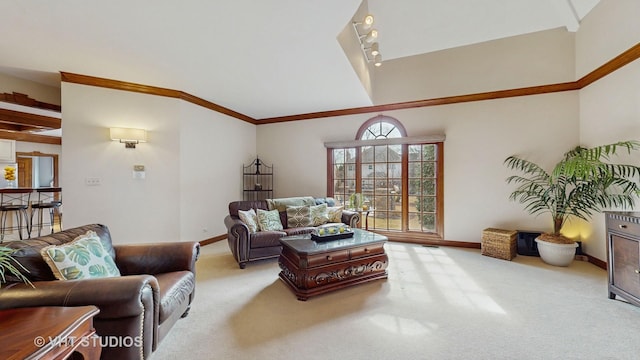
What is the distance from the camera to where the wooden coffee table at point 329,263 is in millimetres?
2537

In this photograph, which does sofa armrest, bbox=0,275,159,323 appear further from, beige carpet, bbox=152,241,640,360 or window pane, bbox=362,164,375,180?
window pane, bbox=362,164,375,180

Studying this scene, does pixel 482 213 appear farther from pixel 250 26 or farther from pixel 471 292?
pixel 250 26

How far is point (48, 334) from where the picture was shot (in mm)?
957

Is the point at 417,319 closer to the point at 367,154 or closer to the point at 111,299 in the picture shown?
the point at 111,299

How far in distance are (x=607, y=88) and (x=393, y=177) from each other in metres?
3.08

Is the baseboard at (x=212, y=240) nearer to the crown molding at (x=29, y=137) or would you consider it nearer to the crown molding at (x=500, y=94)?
the crown molding at (x=500, y=94)

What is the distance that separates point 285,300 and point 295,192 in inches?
Result: 130

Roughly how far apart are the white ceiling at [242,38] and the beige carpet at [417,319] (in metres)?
2.64

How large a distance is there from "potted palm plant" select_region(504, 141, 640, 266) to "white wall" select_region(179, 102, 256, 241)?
5.10m

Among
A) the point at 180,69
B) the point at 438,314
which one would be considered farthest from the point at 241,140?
the point at 438,314

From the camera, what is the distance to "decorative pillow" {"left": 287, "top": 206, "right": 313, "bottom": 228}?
162 inches

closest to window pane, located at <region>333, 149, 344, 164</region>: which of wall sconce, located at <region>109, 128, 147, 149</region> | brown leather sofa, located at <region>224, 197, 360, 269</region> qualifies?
brown leather sofa, located at <region>224, 197, 360, 269</region>

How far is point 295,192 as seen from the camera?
5.66 metres

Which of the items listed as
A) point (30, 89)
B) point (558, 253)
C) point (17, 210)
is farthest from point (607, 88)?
point (17, 210)
